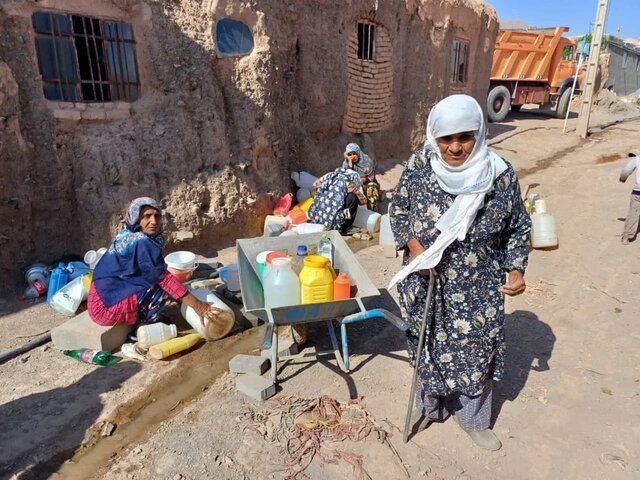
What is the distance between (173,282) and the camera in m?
3.42

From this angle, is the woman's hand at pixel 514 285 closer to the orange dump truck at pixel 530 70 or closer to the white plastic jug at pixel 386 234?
the white plastic jug at pixel 386 234

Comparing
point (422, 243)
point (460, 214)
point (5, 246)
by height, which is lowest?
point (5, 246)

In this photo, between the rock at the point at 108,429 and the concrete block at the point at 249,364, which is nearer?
the rock at the point at 108,429

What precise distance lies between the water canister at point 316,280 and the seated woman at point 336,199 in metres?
2.82

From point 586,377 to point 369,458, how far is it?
173 centimetres

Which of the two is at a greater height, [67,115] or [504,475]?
[67,115]

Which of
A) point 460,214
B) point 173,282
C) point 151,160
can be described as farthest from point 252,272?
point 151,160

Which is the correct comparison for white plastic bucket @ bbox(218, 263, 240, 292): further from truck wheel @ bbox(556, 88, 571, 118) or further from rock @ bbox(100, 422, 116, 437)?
truck wheel @ bbox(556, 88, 571, 118)

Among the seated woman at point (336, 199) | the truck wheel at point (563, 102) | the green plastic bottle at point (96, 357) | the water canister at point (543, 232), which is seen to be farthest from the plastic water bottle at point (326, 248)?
the truck wheel at point (563, 102)

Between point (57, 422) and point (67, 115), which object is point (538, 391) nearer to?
point (57, 422)

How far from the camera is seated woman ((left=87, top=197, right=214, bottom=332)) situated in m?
3.44

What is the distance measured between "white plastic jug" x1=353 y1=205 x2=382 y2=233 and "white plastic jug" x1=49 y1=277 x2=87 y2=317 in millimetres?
3690

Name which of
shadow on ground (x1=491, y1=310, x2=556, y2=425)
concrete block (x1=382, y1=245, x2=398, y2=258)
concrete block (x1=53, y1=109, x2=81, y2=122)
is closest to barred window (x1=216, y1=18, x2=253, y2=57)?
concrete block (x1=53, y1=109, x2=81, y2=122)

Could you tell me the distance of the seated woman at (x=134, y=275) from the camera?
11.3ft
